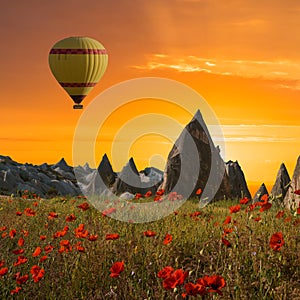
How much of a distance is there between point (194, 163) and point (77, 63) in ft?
28.1

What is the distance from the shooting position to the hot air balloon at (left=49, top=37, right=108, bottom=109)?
24500 millimetres

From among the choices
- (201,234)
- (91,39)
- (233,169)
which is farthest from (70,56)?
(201,234)

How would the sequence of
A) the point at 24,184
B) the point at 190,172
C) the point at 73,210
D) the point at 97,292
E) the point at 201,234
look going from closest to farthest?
the point at 97,292, the point at 201,234, the point at 73,210, the point at 190,172, the point at 24,184

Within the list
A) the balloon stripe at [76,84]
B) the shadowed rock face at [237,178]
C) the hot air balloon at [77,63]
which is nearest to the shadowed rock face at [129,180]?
the balloon stripe at [76,84]

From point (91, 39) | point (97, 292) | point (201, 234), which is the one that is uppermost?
point (91, 39)

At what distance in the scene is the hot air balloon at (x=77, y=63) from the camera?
24.5m

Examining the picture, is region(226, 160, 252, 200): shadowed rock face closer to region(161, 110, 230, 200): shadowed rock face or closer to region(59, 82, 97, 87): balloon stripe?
region(161, 110, 230, 200): shadowed rock face

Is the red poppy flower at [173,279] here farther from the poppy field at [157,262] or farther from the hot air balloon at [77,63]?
the hot air balloon at [77,63]

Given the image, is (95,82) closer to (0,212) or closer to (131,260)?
(0,212)

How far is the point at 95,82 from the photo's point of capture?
2588 centimetres

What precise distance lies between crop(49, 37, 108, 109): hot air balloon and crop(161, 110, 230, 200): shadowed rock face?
24.6ft

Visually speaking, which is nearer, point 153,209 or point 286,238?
point 286,238

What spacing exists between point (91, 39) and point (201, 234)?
62.1ft

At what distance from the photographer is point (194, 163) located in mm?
18844
